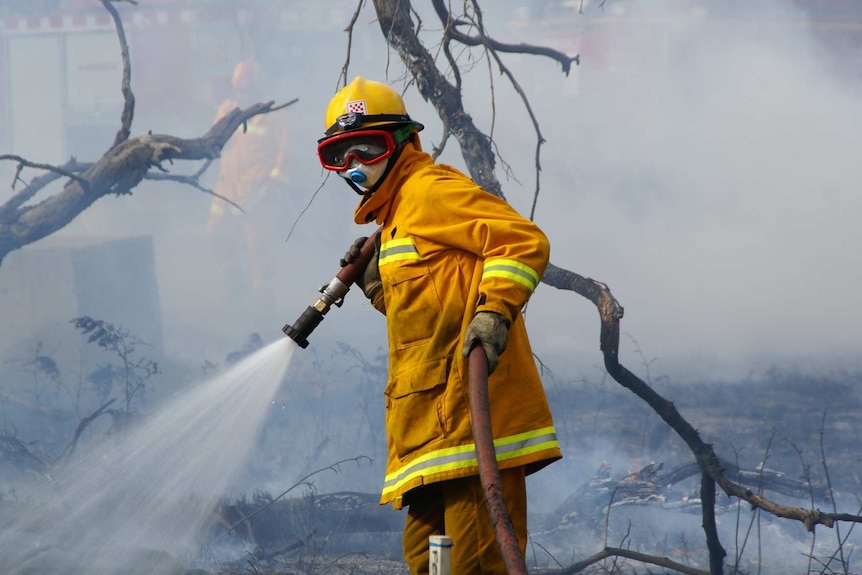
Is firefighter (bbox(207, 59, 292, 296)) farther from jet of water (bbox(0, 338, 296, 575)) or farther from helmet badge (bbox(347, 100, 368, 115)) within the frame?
helmet badge (bbox(347, 100, 368, 115))

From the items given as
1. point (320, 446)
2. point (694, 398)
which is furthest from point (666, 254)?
point (320, 446)

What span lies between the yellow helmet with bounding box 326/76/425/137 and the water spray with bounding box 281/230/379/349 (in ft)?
1.08

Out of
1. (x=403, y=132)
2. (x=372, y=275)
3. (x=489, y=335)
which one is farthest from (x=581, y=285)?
(x=489, y=335)

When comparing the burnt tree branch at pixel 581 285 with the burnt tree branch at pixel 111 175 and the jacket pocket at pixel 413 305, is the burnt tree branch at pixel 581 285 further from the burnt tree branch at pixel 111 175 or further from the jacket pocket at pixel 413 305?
the jacket pocket at pixel 413 305

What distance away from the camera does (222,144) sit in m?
5.26

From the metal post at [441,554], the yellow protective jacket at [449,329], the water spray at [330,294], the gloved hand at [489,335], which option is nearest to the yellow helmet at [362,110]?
the yellow protective jacket at [449,329]

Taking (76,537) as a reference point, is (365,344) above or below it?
above

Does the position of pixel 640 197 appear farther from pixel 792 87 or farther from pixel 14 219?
pixel 14 219

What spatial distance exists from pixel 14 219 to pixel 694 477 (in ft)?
12.3

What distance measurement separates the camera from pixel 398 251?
2715 millimetres

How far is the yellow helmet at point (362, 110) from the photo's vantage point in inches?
110

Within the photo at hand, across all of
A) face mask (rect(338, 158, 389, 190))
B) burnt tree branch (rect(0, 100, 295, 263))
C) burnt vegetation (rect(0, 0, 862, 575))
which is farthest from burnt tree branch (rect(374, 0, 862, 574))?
face mask (rect(338, 158, 389, 190))

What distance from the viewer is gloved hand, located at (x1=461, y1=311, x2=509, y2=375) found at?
7.93ft

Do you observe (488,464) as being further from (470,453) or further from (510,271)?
(510,271)
